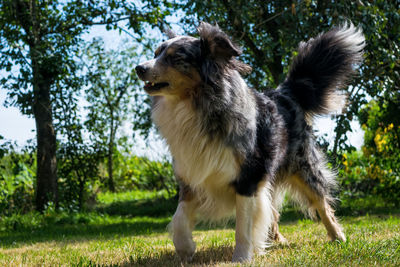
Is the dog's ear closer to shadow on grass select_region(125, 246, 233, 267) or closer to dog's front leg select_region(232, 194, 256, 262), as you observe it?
dog's front leg select_region(232, 194, 256, 262)

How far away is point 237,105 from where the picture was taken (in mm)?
3346

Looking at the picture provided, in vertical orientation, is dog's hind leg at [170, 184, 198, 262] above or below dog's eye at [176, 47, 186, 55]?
below

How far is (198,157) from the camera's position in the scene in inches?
132

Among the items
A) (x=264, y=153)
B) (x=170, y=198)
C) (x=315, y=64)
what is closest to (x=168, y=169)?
(x=170, y=198)

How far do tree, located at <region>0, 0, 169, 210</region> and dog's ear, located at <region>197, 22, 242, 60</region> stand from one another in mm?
4551

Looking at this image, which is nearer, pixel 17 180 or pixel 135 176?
pixel 17 180

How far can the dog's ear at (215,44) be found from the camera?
331 centimetres

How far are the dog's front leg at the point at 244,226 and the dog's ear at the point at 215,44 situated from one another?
113 cm

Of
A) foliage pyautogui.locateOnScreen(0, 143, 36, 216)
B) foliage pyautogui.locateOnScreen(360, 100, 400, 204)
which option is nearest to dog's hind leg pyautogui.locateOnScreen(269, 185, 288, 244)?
foliage pyautogui.locateOnScreen(360, 100, 400, 204)

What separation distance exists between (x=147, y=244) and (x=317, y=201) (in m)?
1.87

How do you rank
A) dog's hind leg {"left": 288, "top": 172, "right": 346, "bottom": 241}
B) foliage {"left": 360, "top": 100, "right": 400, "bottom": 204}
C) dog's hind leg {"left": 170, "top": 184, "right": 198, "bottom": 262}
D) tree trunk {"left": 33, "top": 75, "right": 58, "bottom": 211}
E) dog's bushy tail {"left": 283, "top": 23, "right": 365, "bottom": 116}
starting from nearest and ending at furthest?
1. dog's hind leg {"left": 170, "top": 184, "right": 198, "bottom": 262}
2. dog's hind leg {"left": 288, "top": 172, "right": 346, "bottom": 241}
3. dog's bushy tail {"left": 283, "top": 23, "right": 365, "bottom": 116}
4. tree trunk {"left": 33, "top": 75, "right": 58, "bottom": 211}
5. foliage {"left": 360, "top": 100, "right": 400, "bottom": 204}

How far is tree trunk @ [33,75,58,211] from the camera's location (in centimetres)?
773

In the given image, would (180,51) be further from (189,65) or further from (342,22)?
(342,22)

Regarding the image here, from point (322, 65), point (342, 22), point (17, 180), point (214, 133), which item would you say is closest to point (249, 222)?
point (214, 133)
